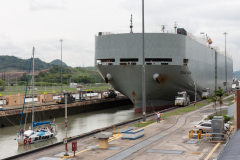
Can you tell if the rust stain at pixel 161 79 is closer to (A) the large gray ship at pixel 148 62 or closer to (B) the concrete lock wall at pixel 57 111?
(A) the large gray ship at pixel 148 62

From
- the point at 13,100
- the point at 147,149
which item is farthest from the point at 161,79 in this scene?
the point at 13,100

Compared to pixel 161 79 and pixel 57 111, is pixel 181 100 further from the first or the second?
pixel 57 111

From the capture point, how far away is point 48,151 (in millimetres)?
18641

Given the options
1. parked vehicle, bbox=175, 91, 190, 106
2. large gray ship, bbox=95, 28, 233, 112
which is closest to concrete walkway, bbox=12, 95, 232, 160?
large gray ship, bbox=95, 28, 233, 112

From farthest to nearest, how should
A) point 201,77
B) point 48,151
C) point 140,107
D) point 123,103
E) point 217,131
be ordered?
point 123,103
point 201,77
point 140,107
point 217,131
point 48,151

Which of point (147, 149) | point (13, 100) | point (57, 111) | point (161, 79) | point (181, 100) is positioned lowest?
point (57, 111)

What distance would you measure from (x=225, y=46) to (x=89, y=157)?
78.6m

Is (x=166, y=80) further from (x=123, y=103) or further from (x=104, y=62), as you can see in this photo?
(x=123, y=103)

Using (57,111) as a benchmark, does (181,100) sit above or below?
above

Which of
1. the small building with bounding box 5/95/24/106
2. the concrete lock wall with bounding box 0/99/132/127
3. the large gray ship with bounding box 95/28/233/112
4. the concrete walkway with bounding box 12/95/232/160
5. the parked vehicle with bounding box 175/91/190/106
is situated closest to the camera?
the concrete walkway with bounding box 12/95/232/160

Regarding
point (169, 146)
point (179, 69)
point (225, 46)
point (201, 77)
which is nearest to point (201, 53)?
point (201, 77)

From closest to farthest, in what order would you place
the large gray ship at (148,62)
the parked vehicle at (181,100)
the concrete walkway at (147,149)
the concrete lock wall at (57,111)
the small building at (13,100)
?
the concrete walkway at (147,149), the concrete lock wall at (57,111), the large gray ship at (148,62), the parked vehicle at (181,100), the small building at (13,100)

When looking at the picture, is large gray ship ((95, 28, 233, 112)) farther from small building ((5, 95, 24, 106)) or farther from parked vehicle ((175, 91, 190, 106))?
small building ((5, 95, 24, 106))

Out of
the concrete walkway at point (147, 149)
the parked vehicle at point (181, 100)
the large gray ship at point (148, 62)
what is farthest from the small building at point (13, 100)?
the concrete walkway at point (147, 149)
